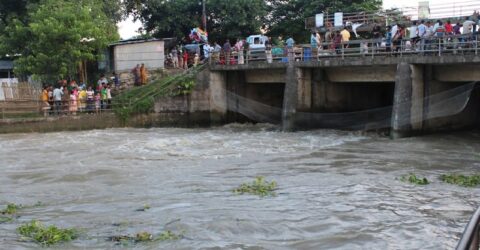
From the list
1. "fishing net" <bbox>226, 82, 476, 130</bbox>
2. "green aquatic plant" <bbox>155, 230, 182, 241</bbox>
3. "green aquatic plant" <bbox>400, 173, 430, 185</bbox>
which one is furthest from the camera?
"fishing net" <bbox>226, 82, 476, 130</bbox>

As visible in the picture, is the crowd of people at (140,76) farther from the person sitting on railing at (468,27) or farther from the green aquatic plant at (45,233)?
the green aquatic plant at (45,233)

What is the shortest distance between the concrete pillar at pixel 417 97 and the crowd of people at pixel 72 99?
538 inches

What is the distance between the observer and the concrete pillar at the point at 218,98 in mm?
28562

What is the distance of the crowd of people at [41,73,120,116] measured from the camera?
83.0 ft

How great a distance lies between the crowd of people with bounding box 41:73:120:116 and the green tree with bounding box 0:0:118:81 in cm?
96

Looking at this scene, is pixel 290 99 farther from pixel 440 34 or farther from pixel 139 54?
pixel 139 54

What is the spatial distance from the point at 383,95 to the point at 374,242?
75.9 ft

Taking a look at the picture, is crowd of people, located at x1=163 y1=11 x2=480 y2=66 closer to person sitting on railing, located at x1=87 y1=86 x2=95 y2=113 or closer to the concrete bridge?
the concrete bridge

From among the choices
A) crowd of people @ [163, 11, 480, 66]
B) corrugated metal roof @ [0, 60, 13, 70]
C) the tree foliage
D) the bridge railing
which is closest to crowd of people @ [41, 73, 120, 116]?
crowd of people @ [163, 11, 480, 66]

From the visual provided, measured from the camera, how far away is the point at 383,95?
30.8 m

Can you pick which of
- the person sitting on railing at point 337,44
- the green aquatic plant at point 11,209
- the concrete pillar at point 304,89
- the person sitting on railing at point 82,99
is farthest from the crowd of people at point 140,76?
the green aquatic plant at point 11,209

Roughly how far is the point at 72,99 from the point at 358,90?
46.4 ft

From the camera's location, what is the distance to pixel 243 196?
11.9 m

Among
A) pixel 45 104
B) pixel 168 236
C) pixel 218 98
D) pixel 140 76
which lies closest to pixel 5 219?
pixel 168 236
